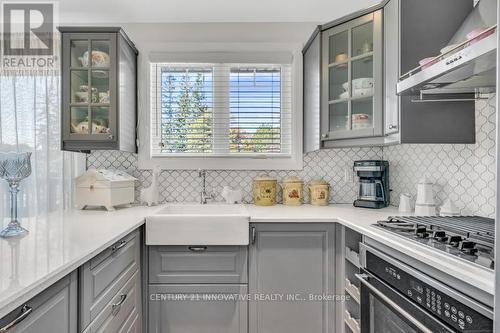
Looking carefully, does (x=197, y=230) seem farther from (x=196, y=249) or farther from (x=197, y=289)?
(x=197, y=289)

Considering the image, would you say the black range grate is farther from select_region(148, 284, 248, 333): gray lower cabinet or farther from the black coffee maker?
select_region(148, 284, 248, 333): gray lower cabinet

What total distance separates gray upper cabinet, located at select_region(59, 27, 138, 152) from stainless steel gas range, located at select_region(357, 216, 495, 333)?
1.77 m

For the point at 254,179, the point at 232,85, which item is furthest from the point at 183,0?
the point at 254,179

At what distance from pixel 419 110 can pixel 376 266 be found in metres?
0.85

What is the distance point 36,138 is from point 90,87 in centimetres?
51

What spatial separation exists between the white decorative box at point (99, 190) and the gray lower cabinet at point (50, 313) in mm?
1084

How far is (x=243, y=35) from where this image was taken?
2535mm

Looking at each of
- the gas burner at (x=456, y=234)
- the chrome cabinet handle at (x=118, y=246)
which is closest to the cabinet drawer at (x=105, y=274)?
the chrome cabinet handle at (x=118, y=246)

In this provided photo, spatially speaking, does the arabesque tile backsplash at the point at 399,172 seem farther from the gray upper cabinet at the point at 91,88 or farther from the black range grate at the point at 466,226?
the gray upper cabinet at the point at 91,88

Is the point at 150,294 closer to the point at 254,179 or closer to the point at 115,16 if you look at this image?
the point at 254,179

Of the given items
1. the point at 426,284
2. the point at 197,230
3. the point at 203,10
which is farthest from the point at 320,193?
the point at 203,10

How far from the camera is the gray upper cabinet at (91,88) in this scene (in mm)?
2082

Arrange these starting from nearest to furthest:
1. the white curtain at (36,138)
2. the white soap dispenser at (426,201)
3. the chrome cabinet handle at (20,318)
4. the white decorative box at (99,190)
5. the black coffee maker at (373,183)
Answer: the chrome cabinet handle at (20,318) → the white soap dispenser at (426,201) → the white curtain at (36,138) → the white decorative box at (99,190) → the black coffee maker at (373,183)

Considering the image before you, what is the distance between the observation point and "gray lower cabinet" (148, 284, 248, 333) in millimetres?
1880
